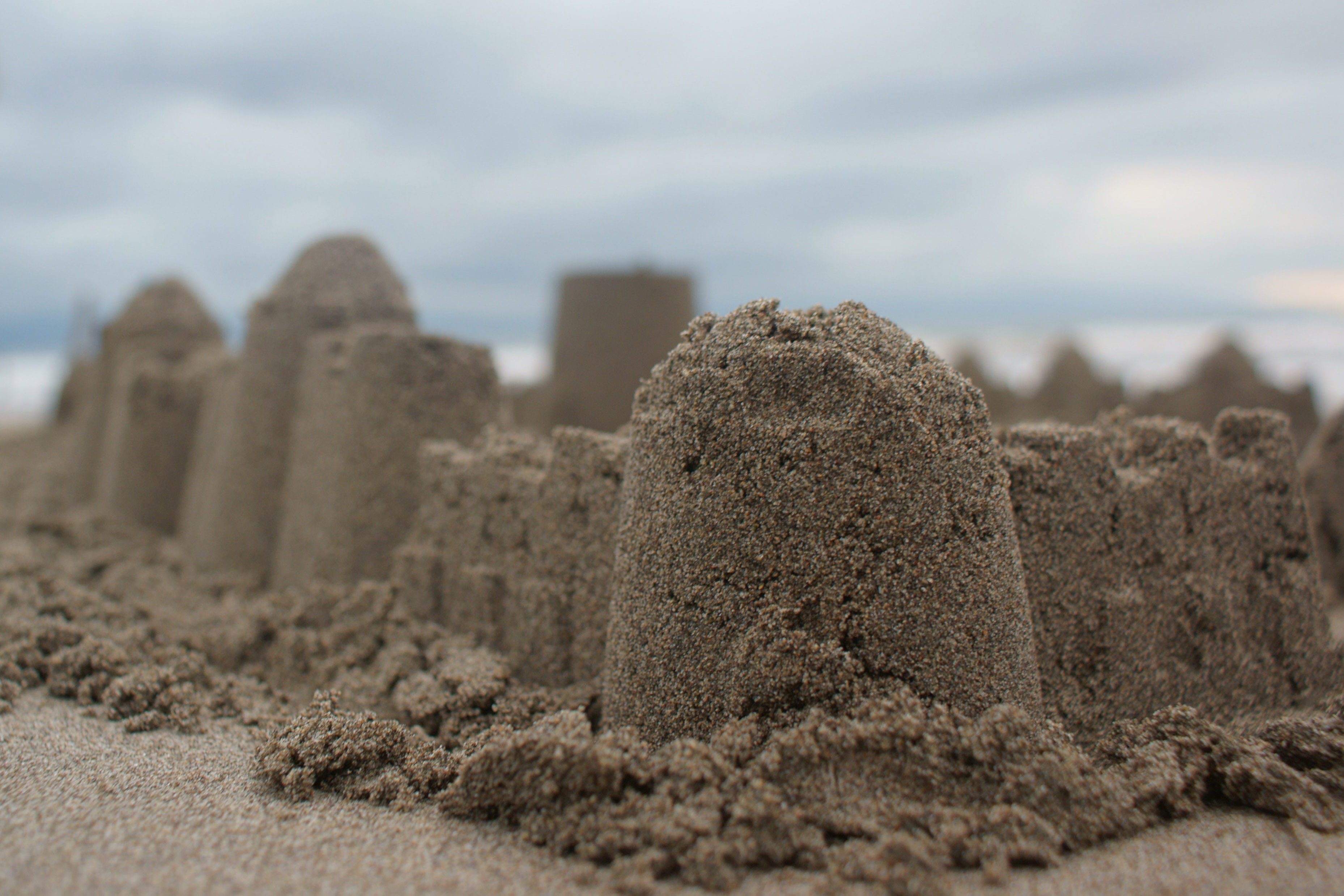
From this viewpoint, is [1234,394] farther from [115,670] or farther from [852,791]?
[115,670]

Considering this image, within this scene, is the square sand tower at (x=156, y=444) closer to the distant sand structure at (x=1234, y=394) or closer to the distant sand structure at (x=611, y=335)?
the distant sand structure at (x=611, y=335)

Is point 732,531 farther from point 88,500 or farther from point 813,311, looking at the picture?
point 88,500

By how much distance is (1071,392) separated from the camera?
10211 mm

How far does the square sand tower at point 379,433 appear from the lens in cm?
400

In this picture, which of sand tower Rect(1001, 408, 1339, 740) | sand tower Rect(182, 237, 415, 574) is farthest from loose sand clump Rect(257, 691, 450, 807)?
sand tower Rect(182, 237, 415, 574)

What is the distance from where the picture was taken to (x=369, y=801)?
2.34 meters

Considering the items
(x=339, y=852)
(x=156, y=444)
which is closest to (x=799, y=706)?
(x=339, y=852)

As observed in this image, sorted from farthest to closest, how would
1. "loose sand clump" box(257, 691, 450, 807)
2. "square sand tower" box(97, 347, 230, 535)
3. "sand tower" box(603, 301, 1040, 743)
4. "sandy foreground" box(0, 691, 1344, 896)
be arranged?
"square sand tower" box(97, 347, 230, 535) → "loose sand clump" box(257, 691, 450, 807) → "sand tower" box(603, 301, 1040, 743) → "sandy foreground" box(0, 691, 1344, 896)

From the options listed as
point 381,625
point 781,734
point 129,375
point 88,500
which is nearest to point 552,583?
point 381,625

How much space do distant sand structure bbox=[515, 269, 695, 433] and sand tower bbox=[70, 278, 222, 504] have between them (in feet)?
9.41

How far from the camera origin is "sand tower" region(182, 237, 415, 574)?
4.87 m

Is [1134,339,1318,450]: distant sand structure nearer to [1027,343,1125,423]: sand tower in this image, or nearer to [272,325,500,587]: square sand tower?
[1027,343,1125,423]: sand tower

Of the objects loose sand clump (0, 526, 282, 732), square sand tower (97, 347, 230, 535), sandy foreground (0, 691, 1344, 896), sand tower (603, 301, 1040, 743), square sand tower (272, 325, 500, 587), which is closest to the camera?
sandy foreground (0, 691, 1344, 896)

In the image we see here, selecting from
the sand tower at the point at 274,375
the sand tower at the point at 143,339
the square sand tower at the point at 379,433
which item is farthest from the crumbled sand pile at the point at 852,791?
the sand tower at the point at 143,339
